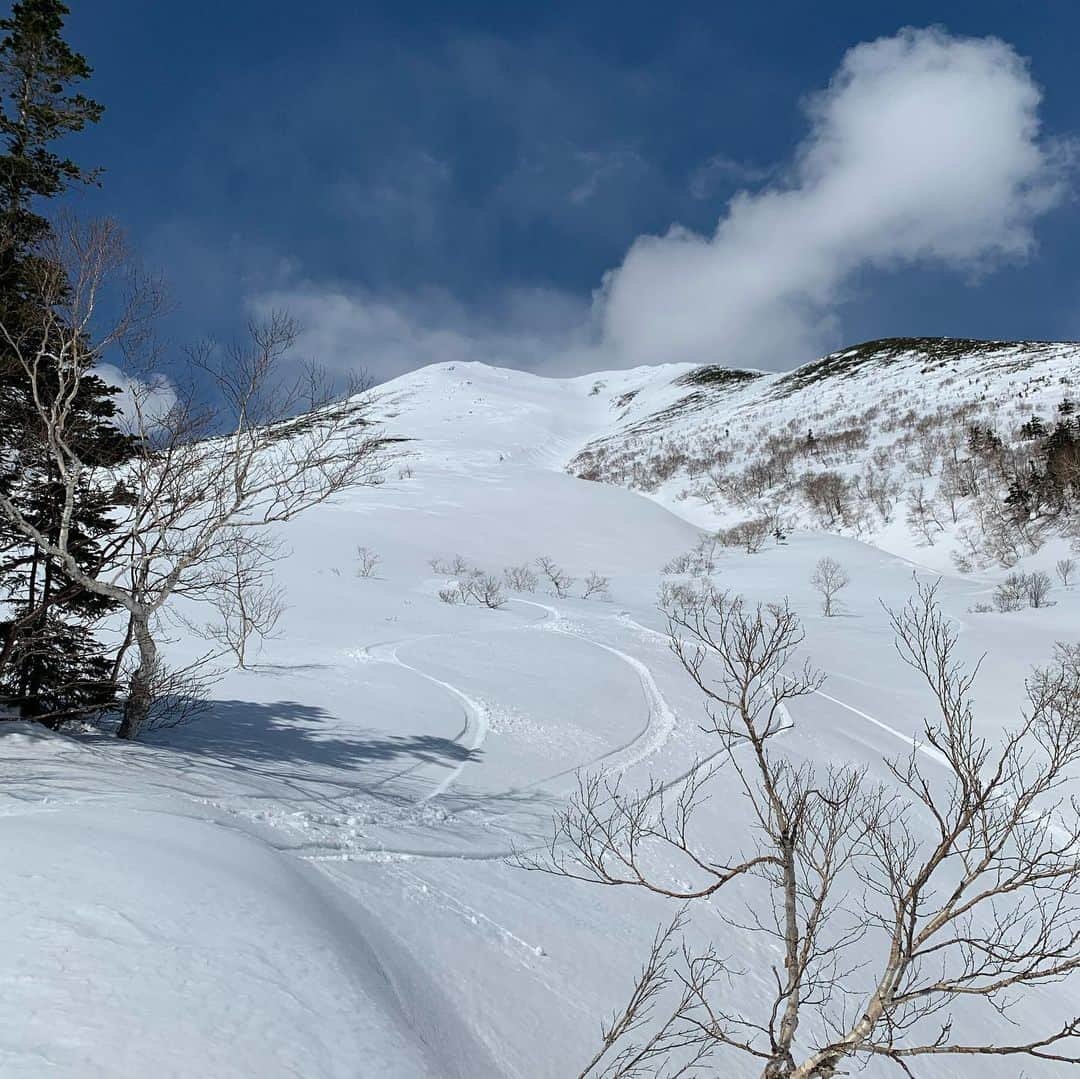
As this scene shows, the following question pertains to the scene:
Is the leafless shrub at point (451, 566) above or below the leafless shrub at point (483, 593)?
above

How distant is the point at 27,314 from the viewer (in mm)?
6648

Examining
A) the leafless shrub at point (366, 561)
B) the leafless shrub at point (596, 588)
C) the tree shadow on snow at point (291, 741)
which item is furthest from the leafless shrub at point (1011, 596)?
the leafless shrub at point (366, 561)

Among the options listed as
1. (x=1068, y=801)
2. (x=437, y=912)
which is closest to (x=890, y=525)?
(x=1068, y=801)

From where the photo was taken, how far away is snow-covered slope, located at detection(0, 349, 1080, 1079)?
8.10ft

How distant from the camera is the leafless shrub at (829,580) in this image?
2573cm

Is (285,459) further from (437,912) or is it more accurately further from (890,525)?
(890,525)

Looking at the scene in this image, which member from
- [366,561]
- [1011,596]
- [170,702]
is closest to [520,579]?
[366,561]

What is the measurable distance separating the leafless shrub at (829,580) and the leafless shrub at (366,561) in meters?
17.8

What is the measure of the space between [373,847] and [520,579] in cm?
2387

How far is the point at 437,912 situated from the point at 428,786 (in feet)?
10.7

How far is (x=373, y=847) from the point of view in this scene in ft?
17.1

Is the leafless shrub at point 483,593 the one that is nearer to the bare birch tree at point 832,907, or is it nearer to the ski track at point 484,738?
the ski track at point 484,738

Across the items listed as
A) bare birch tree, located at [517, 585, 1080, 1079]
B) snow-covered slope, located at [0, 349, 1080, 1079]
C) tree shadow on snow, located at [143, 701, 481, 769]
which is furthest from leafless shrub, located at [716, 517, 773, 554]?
tree shadow on snow, located at [143, 701, 481, 769]

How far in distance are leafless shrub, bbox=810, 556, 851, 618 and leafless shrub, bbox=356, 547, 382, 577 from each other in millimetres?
17777
